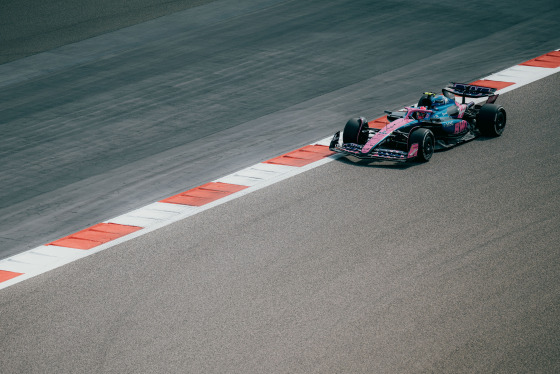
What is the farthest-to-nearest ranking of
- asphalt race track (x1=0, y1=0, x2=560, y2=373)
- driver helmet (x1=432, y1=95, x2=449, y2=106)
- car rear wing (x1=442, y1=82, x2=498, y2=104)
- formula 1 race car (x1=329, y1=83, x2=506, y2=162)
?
1. car rear wing (x1=442, y1=82, x2=498, y2=104)
2. driver helmet (x1=432, y1=95, x2=449, y2=106)
3. formula 1 race car (x1=329, y1=83, x2=506, y2=162)
4. asphalt race track (x1=0, y1=0, x2=560, y2=373)

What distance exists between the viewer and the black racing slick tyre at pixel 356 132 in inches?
510

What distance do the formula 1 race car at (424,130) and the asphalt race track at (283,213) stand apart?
0.99 ft

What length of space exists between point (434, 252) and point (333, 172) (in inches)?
127

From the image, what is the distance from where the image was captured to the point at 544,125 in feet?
44.4

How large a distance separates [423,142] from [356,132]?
1289 mm

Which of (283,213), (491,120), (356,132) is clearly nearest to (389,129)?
(356,132)

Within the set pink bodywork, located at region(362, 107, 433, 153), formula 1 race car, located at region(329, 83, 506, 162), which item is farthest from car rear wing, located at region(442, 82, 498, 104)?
pink bodywork, located at region(362, 107, 433, 153)

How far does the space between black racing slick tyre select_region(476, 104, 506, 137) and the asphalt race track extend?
0.37 meters

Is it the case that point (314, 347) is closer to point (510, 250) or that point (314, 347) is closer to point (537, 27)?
point (510, 250)

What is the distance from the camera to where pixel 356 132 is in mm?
12953

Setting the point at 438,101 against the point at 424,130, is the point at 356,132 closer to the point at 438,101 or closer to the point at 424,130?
the point at 424,130

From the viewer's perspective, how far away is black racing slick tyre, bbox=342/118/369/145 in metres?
13.0

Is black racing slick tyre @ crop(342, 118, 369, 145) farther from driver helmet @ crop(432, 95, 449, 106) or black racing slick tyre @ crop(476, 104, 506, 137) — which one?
black racing slick tyre @ crop(476, 104, 506, 137)

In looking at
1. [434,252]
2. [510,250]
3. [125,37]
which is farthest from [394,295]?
[125,37]
